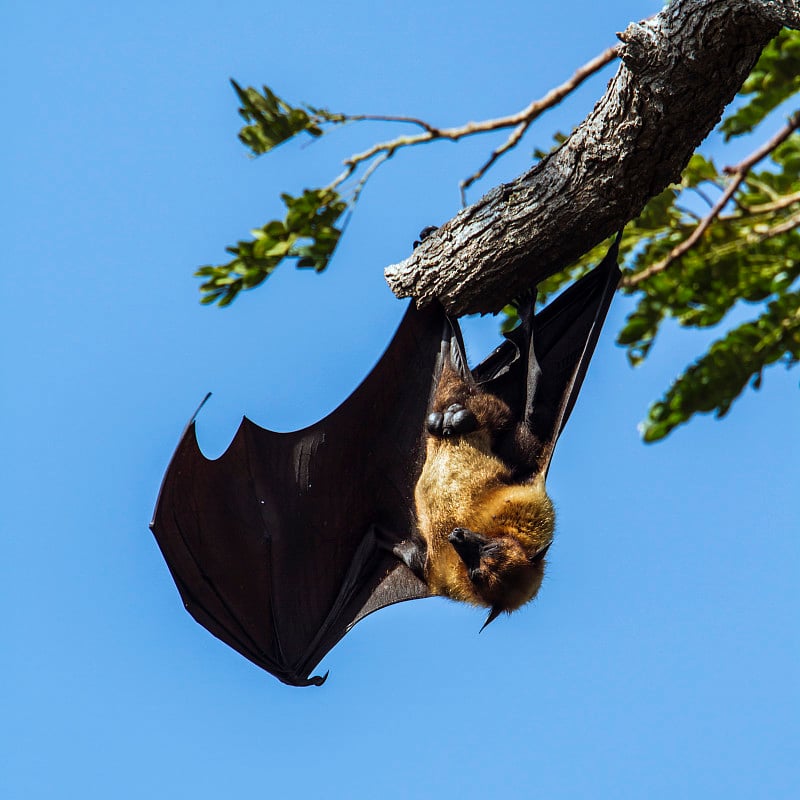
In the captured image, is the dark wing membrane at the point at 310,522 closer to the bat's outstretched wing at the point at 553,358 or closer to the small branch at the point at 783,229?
the bat's outstretched wing at the point at 553,358

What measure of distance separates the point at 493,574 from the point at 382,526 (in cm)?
87

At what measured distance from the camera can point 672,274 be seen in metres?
6.57

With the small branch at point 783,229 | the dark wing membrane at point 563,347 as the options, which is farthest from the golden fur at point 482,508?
the small branch at point 783,229

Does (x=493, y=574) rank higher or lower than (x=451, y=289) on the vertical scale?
lower

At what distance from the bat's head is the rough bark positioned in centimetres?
123

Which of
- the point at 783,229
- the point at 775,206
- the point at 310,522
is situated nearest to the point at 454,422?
the point at 310,522

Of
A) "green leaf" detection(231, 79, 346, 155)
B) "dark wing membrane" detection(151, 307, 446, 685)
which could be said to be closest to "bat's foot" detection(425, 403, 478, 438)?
"dark wing membrane" detection(151, 307, 446, 685)

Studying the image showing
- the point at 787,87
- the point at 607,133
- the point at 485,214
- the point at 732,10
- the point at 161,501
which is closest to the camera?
the point at 732,10

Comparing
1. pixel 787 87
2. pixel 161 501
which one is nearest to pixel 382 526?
pixel 161 501

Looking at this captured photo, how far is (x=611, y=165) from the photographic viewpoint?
4.05 m

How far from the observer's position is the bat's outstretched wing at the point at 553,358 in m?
5.28

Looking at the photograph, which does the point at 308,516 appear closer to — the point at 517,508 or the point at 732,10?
the point at 517,508

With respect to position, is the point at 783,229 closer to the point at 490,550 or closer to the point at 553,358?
the point at 553,358

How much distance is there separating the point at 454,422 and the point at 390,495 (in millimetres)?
684
